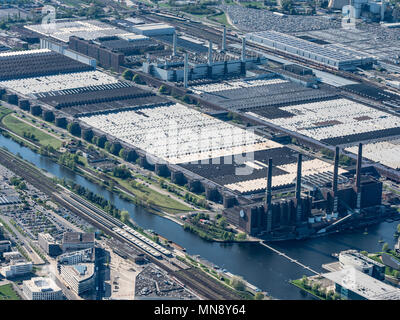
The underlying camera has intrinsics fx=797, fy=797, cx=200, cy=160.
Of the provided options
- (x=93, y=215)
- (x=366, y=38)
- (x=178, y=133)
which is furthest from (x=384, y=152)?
(x=366, y=38)

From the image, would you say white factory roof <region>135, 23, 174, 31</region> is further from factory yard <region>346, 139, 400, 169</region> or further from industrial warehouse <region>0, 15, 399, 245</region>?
factory yard <region>346, 139, 400, 169</region>

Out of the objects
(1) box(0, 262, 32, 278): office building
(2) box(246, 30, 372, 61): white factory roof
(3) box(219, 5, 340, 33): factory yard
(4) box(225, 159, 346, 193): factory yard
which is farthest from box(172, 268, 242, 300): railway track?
(3) box(219, 5, 340, 33): factory yard

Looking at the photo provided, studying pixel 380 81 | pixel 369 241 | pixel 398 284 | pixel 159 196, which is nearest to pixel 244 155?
pixel 159 196

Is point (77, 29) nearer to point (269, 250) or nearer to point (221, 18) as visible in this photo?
point (221, 18)

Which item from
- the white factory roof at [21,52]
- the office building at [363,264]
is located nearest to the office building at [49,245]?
the office building at [363,264]

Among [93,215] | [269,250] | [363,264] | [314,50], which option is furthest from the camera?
[314,50]

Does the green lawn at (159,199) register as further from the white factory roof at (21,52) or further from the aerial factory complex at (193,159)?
the white factory roof at (21,52)
